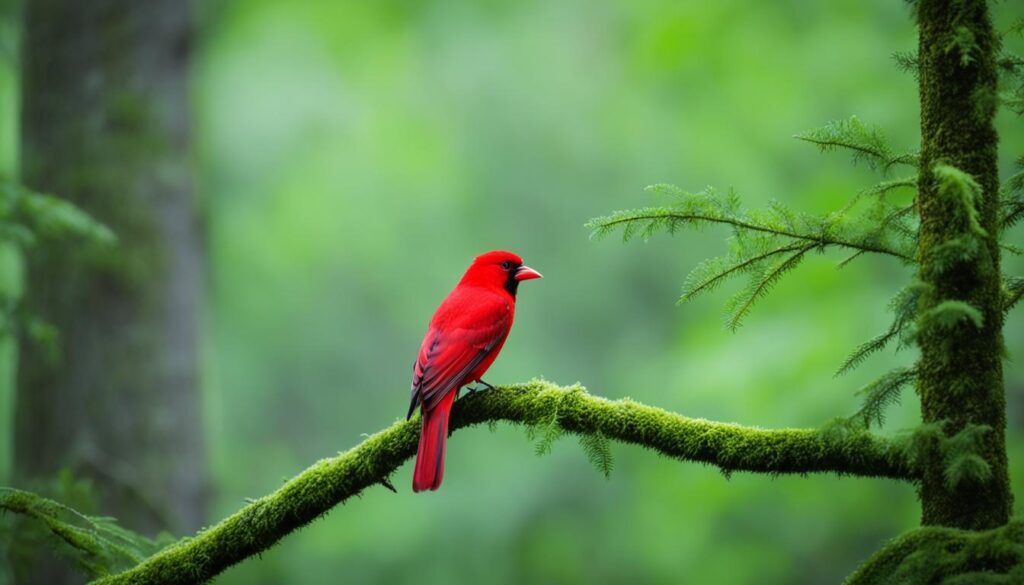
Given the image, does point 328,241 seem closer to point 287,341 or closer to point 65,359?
point 287,341

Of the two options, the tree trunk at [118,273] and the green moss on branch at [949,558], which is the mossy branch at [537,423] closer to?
the green moss on branch at [949,558]

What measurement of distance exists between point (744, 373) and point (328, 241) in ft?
26.2

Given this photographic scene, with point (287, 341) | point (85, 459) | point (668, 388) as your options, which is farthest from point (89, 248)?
point (287, 341)

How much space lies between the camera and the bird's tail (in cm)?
378

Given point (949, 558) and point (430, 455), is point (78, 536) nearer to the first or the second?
point (430, 455)

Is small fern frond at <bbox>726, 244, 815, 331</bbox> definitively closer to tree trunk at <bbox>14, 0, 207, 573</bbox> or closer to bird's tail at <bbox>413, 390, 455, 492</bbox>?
bird's tail at <bbox>413, 390, 455, 492</bbox>

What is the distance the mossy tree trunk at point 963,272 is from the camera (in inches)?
111

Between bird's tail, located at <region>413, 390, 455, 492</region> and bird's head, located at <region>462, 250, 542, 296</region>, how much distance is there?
1690 mm

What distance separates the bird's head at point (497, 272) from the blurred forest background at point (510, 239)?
16.0 ft

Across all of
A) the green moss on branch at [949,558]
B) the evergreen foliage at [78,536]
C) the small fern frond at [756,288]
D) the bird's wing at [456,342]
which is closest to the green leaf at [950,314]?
the green moss on branch at [949,558]

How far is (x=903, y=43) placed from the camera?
10.3m

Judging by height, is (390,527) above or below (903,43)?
below

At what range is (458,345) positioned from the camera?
4730 millimetres

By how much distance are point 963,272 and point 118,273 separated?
6.10 meters
